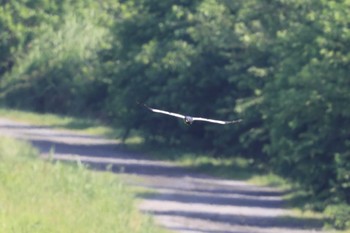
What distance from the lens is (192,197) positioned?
26.3 meters

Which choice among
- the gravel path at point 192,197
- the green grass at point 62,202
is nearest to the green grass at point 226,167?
the gravel path at point 192,197

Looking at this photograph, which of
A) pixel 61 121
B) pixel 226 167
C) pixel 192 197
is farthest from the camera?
pixel 61 121

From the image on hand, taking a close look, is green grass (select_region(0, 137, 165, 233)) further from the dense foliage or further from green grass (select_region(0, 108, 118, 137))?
green grass (select_region(0, 108, 118, 137))

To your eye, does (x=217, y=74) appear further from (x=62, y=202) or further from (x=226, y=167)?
(x=62, y=202)

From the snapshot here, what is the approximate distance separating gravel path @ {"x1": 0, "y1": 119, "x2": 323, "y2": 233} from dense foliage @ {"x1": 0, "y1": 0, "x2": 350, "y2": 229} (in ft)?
2.84

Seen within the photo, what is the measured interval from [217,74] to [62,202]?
1580 centimetres

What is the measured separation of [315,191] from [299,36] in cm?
309

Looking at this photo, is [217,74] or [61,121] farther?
[61,121]

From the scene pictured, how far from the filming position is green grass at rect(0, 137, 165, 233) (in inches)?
593

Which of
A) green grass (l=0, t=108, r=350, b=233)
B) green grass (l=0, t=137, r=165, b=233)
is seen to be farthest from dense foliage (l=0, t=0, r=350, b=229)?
green grass (l=0, t=137, r=165, b=233)

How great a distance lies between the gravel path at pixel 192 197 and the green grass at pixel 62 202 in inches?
51.3

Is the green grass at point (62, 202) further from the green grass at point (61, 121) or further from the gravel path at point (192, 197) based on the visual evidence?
the green grass at point (61, 121)

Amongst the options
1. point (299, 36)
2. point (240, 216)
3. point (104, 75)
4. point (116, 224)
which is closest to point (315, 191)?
point (240, 216)

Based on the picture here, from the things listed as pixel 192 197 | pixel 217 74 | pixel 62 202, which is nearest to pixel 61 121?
pixel 217 74
